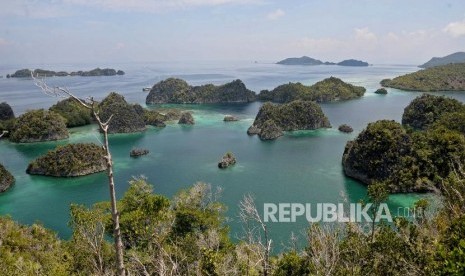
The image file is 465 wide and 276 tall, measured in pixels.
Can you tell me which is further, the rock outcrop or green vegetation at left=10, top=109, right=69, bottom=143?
the rock outcrop

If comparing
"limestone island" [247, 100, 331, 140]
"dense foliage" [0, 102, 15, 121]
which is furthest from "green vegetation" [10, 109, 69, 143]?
"limestone island" [247, 100, 331, 140]

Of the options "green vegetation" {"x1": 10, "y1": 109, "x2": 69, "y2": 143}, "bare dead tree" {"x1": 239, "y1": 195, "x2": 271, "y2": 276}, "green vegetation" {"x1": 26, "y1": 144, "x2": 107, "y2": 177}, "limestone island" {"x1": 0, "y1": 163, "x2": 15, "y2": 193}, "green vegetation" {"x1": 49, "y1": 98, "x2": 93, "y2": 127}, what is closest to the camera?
"bare dead tree" {"x1": 239, "y1": 195, "x2": 271, "y2": 276}

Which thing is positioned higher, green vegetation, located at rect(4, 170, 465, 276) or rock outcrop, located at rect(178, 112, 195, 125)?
green vegetation, located at rect(4, 170, 465, 276)

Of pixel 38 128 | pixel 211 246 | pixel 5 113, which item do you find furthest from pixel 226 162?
pixel 5 113

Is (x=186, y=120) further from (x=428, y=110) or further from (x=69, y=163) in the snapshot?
(x=428, y=110)

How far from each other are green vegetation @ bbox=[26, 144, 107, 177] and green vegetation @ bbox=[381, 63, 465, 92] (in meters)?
136

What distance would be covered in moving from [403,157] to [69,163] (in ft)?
150

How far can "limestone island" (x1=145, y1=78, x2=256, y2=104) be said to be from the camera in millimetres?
136750

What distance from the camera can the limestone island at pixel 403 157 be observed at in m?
46.5

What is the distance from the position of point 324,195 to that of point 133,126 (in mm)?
55406

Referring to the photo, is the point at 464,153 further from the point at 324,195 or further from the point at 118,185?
the point at 118,185

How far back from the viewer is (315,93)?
132375mm

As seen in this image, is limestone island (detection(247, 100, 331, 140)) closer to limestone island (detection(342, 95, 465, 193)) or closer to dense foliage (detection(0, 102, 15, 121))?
limestone island (detection(342, 95, 465, 193))

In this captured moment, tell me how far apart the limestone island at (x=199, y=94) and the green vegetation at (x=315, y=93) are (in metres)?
8.36
